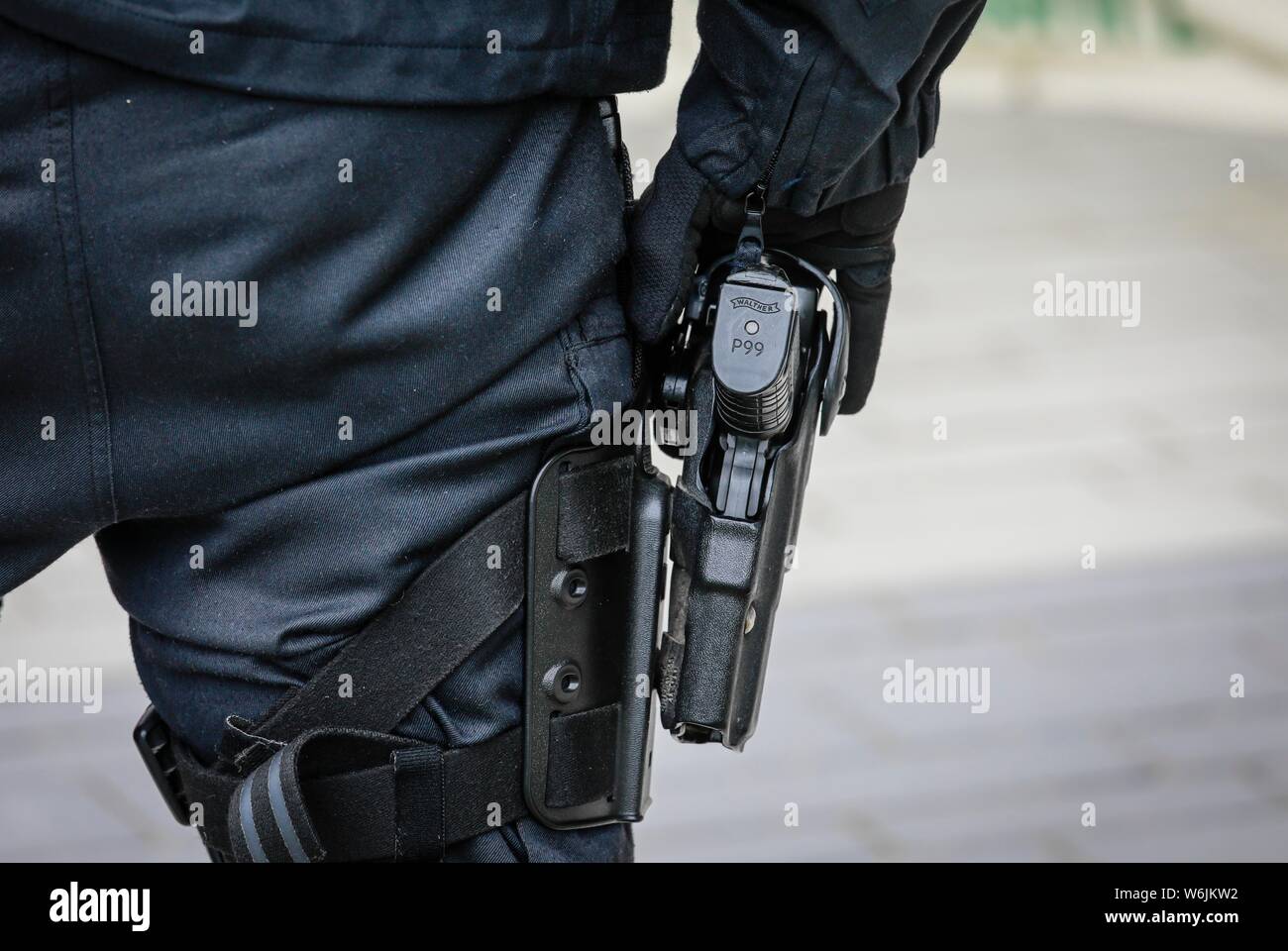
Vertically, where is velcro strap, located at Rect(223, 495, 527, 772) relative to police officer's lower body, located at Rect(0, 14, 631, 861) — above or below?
below

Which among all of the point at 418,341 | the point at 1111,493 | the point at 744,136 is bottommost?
the point at 1111,493

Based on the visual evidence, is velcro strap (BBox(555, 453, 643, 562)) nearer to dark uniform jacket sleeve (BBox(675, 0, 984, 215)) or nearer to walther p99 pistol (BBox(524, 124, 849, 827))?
walther p99 pistol (BBox(524, 124, 849, 827))

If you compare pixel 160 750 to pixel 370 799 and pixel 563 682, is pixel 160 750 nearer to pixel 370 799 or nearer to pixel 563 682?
pixel 370 799

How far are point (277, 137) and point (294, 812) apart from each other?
50cm

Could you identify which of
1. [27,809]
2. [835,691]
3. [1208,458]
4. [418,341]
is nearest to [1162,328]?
[1208,458]

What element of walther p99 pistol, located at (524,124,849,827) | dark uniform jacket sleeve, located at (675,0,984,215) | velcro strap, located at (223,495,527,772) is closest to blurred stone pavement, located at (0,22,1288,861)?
walther p99 pistol, located at (524,124,849,827)

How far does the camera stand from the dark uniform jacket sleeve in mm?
1229

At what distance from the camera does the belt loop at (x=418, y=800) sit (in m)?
1.31

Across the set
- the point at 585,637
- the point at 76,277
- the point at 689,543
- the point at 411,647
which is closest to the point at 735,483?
the point at 689,543

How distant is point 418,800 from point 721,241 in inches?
20.7

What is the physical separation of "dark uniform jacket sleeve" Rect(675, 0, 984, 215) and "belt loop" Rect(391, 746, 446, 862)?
507 mm

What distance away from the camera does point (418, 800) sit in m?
1.32

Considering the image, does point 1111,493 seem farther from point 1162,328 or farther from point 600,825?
point 600,825

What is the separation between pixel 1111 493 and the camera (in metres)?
3.22
